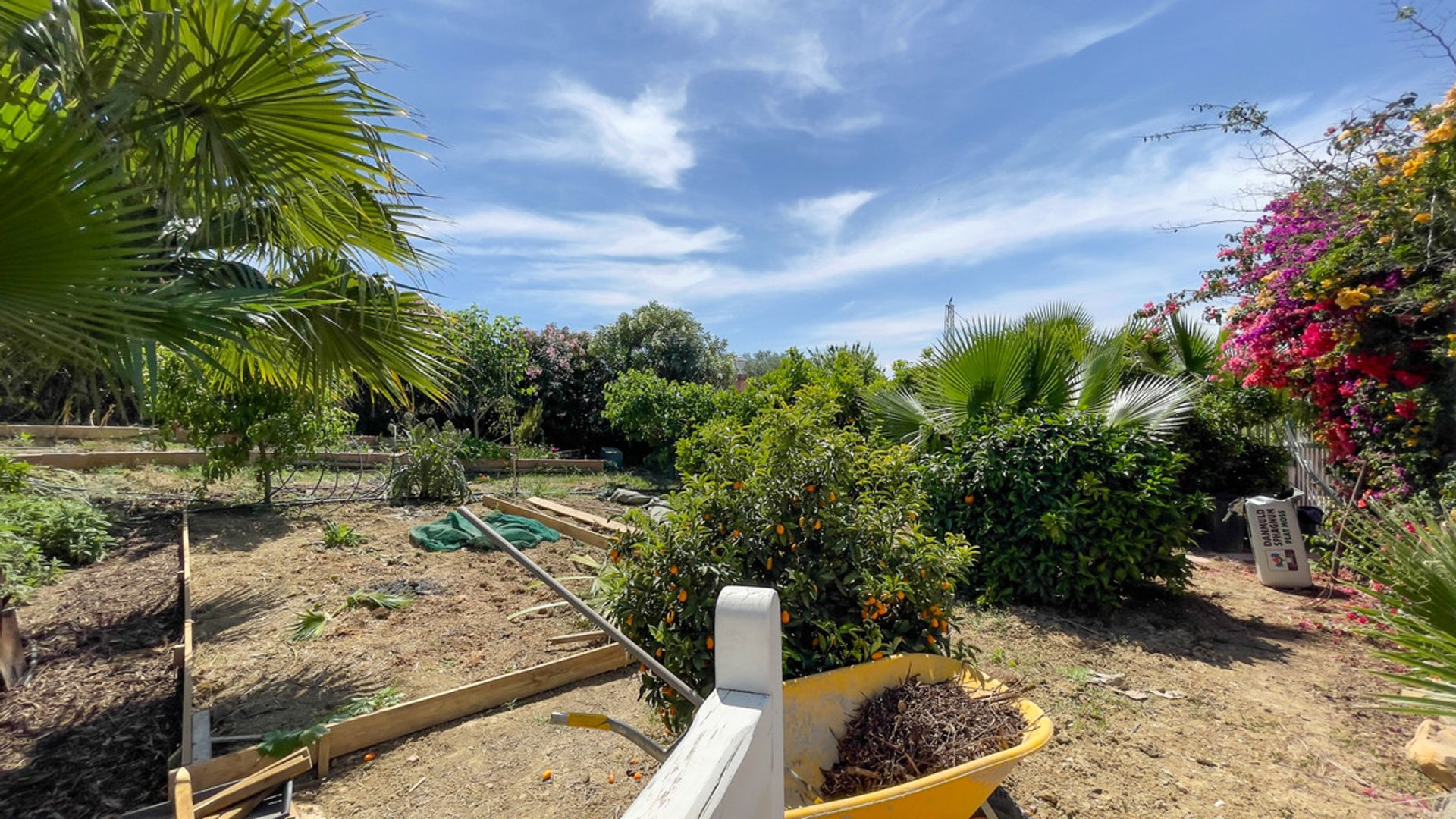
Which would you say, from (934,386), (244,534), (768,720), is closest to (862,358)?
(934,386)

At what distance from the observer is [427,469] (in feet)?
27.0

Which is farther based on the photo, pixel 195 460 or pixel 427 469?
pixel 195 460

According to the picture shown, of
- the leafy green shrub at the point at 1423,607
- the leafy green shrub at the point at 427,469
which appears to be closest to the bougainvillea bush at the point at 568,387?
the leafy green shrub at the point at 427,469

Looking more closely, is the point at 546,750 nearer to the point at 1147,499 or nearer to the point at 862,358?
the point at 1147,499

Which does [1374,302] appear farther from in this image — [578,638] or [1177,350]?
[578,638]

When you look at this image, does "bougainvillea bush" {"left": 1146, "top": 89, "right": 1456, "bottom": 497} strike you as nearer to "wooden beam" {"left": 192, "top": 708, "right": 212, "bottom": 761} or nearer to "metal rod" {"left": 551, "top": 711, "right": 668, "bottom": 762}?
"metal rod" {"left": 551, "top": 711, "right": 668, "bottom": 762}

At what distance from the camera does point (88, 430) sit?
407 inches

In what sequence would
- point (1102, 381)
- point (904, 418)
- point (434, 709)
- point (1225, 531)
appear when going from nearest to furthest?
point (434, 709) < point (1102, 381) < point (904, 418) < point (1225, 531)

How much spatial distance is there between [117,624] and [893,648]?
4.79 m

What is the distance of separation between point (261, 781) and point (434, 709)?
2.28ft

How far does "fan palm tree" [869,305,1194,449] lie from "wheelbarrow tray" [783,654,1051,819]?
3144mm

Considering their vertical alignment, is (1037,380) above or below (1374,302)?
below

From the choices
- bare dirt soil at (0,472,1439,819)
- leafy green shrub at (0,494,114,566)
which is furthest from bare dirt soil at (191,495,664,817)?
leafy green shrub at (0,494,114,566)

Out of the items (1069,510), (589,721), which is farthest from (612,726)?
(1069,510)
